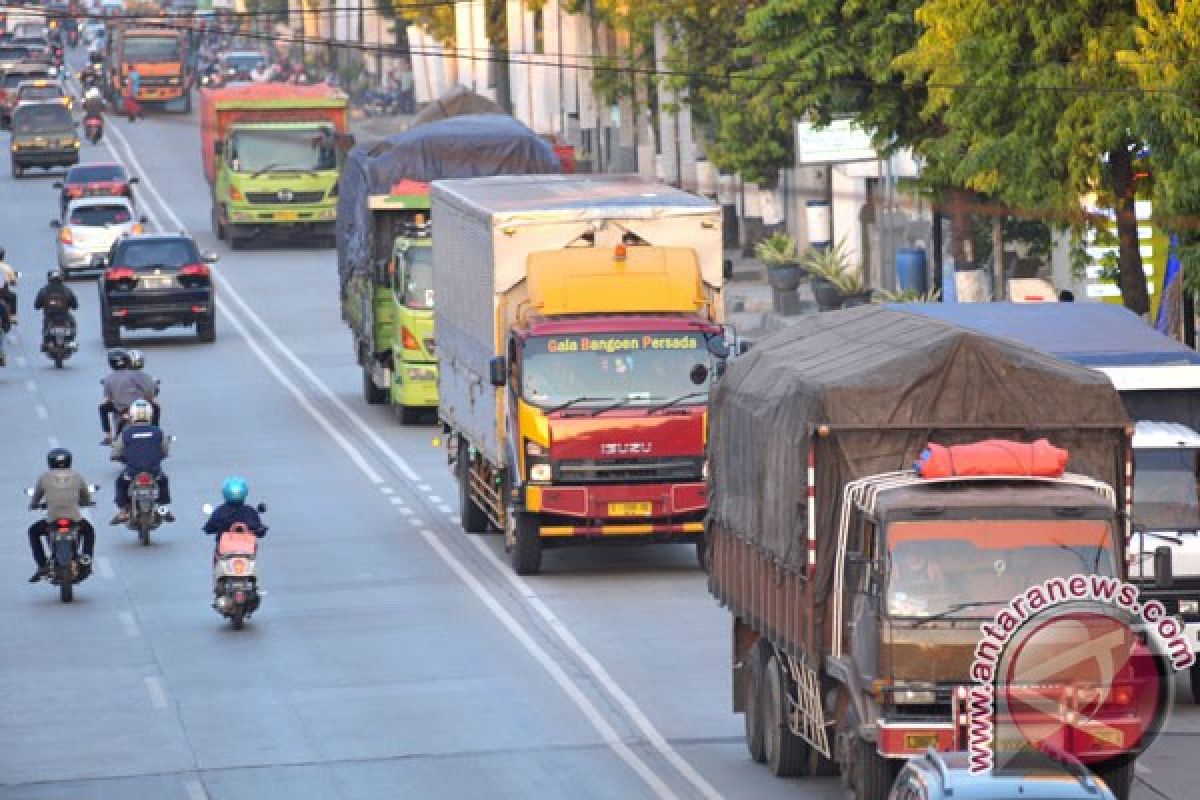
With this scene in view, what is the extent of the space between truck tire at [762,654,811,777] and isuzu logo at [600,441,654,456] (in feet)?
28.7

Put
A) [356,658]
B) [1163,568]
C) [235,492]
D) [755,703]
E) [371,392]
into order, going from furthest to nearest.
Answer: [371,392], [235,492], [356,658], [755,703], [1163,568]

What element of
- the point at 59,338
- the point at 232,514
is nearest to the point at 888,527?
the point at 232,514

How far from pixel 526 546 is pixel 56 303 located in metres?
21.1

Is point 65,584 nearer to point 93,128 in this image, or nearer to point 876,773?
point 876,773

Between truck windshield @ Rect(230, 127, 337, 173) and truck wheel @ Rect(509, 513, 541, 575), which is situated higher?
truck windshield @ Rect(230, 127, 337, 173)

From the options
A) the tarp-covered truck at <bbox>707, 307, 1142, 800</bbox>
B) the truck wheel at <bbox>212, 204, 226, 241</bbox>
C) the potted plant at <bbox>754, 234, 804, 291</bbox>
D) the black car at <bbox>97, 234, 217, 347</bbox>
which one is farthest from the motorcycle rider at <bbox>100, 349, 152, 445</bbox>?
the truck wheel at <bbox>212, 204, 226, 241</bbox>

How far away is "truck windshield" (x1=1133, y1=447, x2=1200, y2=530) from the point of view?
22469 mm

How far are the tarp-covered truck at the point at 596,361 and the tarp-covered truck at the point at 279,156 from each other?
3571 centimetres

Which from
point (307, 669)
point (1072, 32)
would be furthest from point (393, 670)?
point (1072, 32)

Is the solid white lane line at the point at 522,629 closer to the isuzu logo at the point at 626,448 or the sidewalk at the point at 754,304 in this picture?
the isuzu logo at the point at 626,448

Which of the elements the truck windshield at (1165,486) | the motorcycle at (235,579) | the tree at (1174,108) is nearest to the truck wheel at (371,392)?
the tree at (1174,108)

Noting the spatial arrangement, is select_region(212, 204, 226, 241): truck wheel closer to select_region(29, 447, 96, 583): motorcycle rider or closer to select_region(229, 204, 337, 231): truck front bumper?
select_region(229, 204, 337, 231): truck front bumper

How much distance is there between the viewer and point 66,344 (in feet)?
160

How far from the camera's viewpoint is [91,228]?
204 ft
